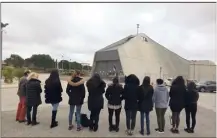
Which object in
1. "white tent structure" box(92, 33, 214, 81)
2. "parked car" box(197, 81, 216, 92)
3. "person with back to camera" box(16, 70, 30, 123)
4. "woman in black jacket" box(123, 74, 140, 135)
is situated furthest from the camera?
"white tent structure" box(92, 33, 214, 81)

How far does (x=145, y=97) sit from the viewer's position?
21.3 feet

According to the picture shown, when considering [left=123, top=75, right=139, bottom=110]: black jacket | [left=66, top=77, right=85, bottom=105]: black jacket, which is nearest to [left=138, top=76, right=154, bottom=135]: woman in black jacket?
[left=123, top=75, right=139, bottom=110]: black jacket

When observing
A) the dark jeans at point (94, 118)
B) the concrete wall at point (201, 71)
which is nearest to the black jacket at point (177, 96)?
the dark jeans at point (94, 118)

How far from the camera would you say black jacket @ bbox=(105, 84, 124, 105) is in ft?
21.2

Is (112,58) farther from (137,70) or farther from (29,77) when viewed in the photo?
(29,77)

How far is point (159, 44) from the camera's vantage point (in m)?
66.5

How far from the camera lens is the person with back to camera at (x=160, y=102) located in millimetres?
6660

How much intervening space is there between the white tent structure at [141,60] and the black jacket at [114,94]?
4947 cm

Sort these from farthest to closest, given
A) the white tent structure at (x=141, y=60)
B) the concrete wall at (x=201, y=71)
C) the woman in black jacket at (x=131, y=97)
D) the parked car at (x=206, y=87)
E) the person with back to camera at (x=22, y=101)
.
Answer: the concrete wall at (x=201, y=71), the white tent structure at (x=141, y=60), the parked car at (x=206, y=87), the person with back to camera at (x=22, y=101), the woman in black jacket at (x=131, y=97)

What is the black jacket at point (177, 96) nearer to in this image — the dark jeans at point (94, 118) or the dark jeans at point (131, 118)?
the dark jeans at point (131, 118)

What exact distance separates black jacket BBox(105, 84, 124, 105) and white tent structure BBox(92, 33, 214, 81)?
49.5 m

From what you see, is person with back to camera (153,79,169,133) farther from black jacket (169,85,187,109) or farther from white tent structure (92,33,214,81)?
white tent structure (92,33,214,81)

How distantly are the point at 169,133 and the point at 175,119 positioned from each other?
0.41m

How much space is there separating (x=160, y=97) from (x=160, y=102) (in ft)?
0.41
